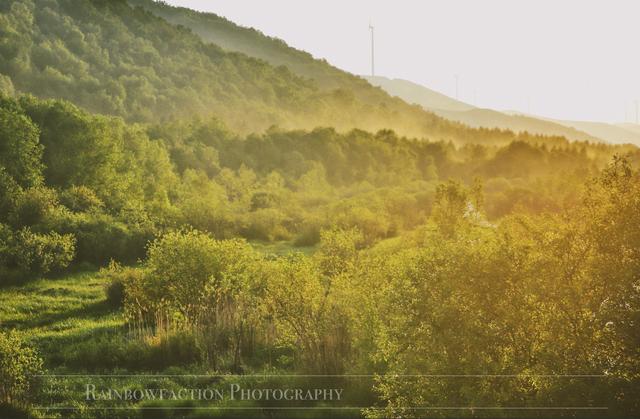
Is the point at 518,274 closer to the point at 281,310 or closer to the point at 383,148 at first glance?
the point at 281,310

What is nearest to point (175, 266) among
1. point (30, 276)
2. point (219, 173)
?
point (30, 276)

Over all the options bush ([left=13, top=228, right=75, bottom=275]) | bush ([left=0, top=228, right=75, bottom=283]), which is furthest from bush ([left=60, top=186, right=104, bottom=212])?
bush ([left=13, top=228, right=75, bottom=275])

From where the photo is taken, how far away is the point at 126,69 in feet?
482

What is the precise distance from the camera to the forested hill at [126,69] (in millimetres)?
117375

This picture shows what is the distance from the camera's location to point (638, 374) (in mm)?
15586

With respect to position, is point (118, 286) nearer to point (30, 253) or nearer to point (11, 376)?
point (30, 253)

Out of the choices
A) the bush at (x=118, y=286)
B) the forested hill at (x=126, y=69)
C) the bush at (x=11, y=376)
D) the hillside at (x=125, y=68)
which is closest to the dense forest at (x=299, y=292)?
the bush at (x=11, y=376)

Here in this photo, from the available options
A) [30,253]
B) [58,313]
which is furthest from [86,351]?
[30,253]

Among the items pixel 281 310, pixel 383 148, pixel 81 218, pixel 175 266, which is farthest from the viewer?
pixel 383 148

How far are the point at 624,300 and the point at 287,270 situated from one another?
47.7ft

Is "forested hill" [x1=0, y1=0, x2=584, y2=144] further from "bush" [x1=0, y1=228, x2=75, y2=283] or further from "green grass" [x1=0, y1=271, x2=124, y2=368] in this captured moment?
"green grass" [x1=0, y1=271, x2=124, y2=368]

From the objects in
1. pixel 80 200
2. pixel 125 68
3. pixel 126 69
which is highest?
pixel 125 68

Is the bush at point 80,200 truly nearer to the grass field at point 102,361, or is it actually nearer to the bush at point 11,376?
the grass field at point 102,361

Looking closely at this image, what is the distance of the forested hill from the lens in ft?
385
